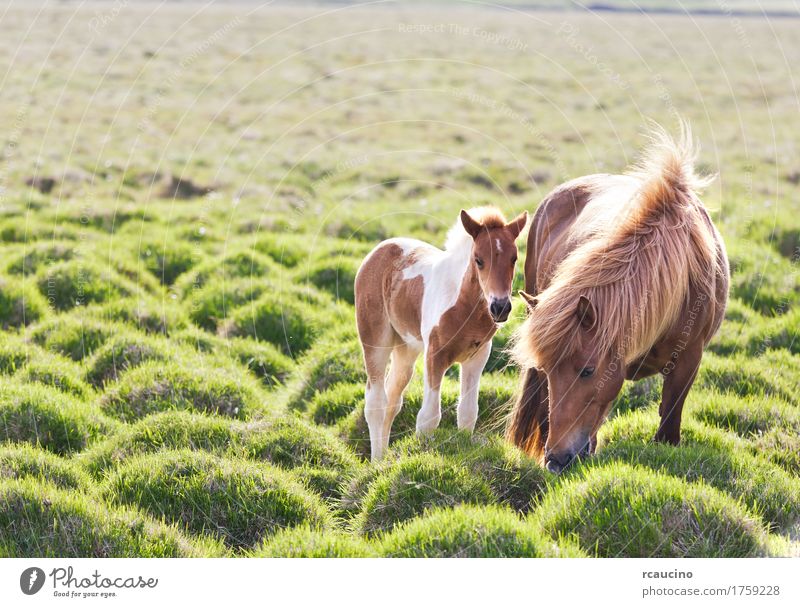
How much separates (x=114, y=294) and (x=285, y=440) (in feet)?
14.2

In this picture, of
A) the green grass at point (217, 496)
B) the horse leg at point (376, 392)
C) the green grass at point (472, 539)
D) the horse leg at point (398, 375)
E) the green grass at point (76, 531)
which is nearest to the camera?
the green grass at point (472, 539)

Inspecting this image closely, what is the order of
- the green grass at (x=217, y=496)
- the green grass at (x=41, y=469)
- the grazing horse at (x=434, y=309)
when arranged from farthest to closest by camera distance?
the grazing horse at (x=434, y=309) < the green grass at (x=41, y=469) < the green grass at (x=217, y=496)

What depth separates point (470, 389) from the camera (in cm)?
643

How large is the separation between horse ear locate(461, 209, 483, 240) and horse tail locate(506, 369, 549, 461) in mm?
1450

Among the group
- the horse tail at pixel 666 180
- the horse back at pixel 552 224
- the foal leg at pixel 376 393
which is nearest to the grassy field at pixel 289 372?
the foal leg at pixel 376 393

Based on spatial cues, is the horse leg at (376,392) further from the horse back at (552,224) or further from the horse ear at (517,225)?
the horse ear at (517,225)

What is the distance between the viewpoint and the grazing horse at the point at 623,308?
5117mm

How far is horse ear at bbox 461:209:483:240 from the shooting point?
222 inches

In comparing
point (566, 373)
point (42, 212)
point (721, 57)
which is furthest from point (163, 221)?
point (721, 57)

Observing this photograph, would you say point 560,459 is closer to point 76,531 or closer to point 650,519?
point 650,519

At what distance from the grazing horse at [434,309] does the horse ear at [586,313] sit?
1.65 feet

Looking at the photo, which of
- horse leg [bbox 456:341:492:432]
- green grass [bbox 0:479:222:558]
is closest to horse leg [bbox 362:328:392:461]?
horse leg [bbox 456:341:492:432]

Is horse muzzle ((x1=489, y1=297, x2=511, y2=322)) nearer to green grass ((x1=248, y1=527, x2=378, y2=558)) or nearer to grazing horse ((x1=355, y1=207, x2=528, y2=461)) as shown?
grazing horse ((x1=355, y1=207, x2=528, y2=461))
